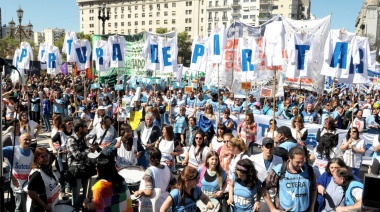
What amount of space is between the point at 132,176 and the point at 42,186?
4.28ft

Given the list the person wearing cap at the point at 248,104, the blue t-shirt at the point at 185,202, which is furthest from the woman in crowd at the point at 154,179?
the person wearing cap at the point at 248,104

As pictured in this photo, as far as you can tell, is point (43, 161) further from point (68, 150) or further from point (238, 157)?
point (238, 157)

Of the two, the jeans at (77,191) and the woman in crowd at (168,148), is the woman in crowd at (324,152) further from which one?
the jeans at (77,191)

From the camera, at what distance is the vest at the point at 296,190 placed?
3695 mm

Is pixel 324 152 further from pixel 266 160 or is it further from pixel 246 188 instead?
pixel 246 188

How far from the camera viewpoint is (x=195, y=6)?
100 m

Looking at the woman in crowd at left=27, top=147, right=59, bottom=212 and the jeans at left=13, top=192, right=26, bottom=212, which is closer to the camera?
the woman in crowd at left=27, top=147, right=59, bottom=212

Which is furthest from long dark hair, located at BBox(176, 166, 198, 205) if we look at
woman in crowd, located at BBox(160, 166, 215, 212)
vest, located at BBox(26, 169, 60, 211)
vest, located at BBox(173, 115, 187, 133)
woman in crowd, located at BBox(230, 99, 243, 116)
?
woman in crowd, located at BBox(230, 99, 243, 116)

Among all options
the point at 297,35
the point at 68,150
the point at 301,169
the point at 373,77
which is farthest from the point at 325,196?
the point at 373,77

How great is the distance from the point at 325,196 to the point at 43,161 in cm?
316

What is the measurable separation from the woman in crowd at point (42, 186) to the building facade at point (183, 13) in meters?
88.9

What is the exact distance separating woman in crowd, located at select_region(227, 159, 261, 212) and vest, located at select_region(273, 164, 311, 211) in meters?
0.28

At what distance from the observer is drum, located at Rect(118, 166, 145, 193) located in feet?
15.1

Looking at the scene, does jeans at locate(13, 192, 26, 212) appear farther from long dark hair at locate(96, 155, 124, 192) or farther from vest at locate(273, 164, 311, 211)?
vest at locate(273, 164, 311, 211)
